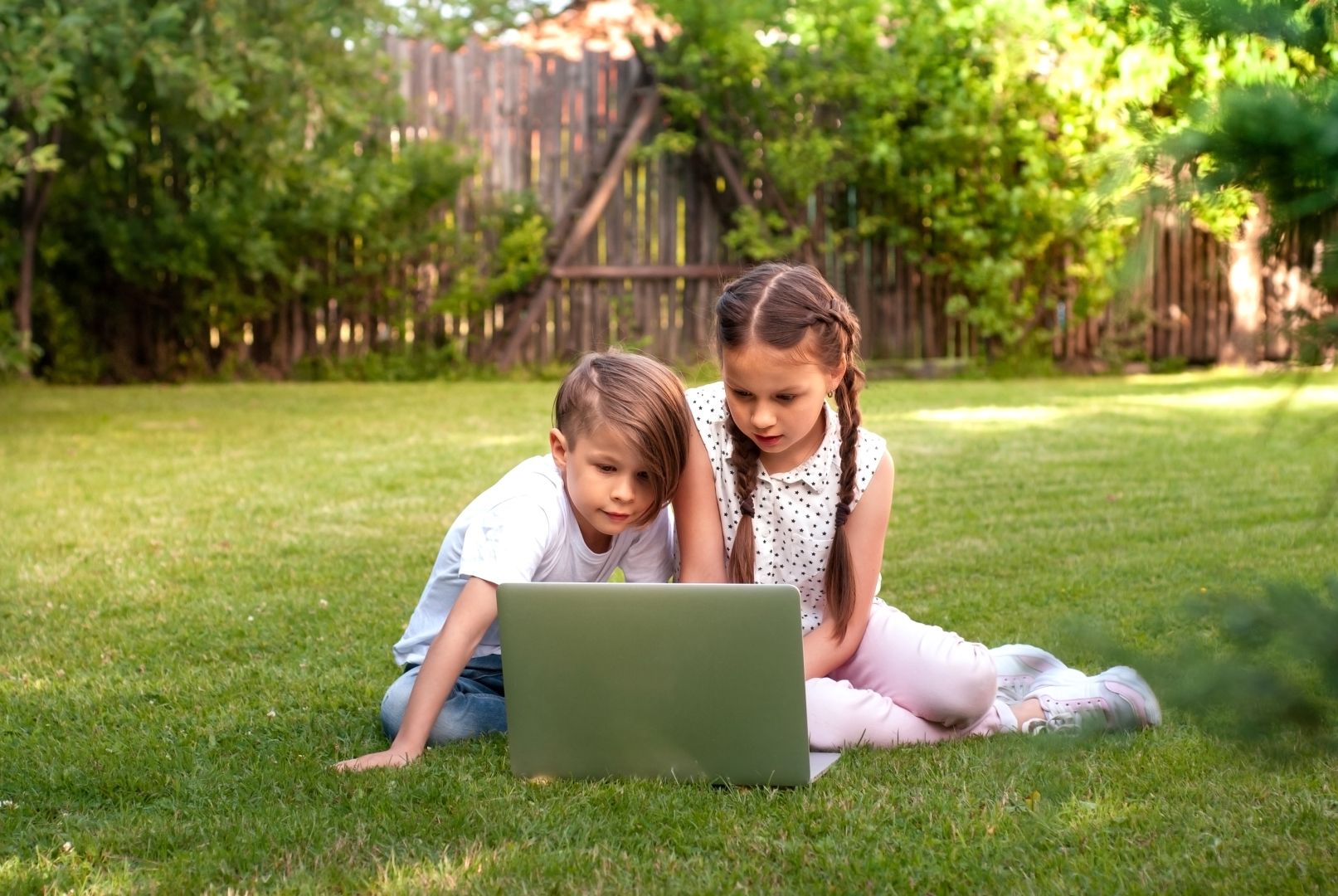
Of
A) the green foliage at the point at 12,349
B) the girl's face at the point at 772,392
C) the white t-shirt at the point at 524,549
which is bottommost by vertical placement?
the white t-shirt at the point at 524,549

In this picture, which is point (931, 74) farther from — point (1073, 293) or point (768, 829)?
point (768, 829)

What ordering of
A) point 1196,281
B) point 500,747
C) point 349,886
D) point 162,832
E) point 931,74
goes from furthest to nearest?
point 1196,281
point 931,74
point 500,747
point 162,832
point 349,886

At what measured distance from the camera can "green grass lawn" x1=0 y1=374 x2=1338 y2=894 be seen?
2.02 meters

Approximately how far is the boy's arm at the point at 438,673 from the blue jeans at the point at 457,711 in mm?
105

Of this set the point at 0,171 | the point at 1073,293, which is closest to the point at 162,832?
the point at 0,171

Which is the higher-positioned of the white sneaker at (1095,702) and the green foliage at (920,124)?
the green foliage at (920,124)

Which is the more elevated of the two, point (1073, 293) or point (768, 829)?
point (1073, 293)

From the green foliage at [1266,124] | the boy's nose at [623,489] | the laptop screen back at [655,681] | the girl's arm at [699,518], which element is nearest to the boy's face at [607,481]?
the boy's nose at [623,489]

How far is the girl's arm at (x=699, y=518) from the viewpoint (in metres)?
2.82

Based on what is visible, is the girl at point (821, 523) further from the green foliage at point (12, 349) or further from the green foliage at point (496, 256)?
the green foliage at point (496, 256)

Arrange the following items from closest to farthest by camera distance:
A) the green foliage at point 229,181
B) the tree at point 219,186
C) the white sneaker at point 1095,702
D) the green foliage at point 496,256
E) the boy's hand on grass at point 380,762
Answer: the white sneaker at point 1095,702, the boy's hand on grass at point 380,762, the green foliage at point 229,181, the tree at point 219,186, the green foliage at point 496,256

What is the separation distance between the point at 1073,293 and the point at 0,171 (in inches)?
313

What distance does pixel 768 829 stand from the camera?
7.21 feet

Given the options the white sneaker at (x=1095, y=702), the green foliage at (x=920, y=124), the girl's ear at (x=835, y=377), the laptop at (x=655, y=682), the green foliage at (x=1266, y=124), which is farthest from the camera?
the green foliage at (x=920, y=124)
